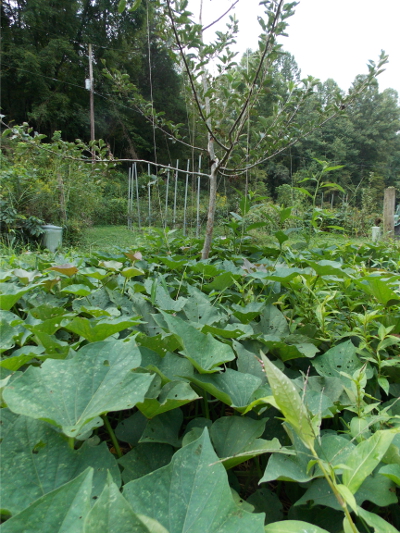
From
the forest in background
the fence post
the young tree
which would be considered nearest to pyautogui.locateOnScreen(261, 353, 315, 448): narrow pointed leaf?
the young tree

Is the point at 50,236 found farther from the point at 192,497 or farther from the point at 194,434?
the point at 192,497

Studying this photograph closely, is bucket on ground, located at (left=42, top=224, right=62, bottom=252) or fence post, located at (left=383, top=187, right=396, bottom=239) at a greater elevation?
fence post, located at (left=383, top=187, right=396, bottom=239)

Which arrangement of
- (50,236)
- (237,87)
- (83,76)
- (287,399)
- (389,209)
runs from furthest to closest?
(83,76) < (389,209) < (50,236) < (237,87) < (287,399)

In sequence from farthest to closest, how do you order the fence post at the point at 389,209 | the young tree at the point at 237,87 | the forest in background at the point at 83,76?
the forest in background at the point at 83,76 → the fence post at the point at 389,209 → the young tree at the point at 237,87

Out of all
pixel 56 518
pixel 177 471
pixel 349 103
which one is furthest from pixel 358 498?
pixel 349 103

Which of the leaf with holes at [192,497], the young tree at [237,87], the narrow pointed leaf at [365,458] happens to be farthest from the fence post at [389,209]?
the leaf with holes at [192,497]

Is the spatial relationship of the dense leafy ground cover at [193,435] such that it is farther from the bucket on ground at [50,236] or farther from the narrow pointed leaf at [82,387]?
the bucket on ground at [50,236]

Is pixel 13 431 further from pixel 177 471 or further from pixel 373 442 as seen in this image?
pixel 373 442

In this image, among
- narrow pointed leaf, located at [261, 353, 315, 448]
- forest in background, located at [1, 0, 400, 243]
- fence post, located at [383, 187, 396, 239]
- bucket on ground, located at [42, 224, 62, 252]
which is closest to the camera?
narrow pointed leaf, located at [261, 353, 315, 448]

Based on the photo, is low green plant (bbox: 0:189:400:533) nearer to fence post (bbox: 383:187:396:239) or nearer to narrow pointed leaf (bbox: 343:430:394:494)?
narrow pointed leaf (bbox: 343:430:394:494)

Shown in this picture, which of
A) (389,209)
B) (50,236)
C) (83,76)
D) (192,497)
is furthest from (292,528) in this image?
(83,76)

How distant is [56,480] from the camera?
34 centimetres

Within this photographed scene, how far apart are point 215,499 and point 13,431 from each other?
9.6 inches

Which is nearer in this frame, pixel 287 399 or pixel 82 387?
pixel 287 399
